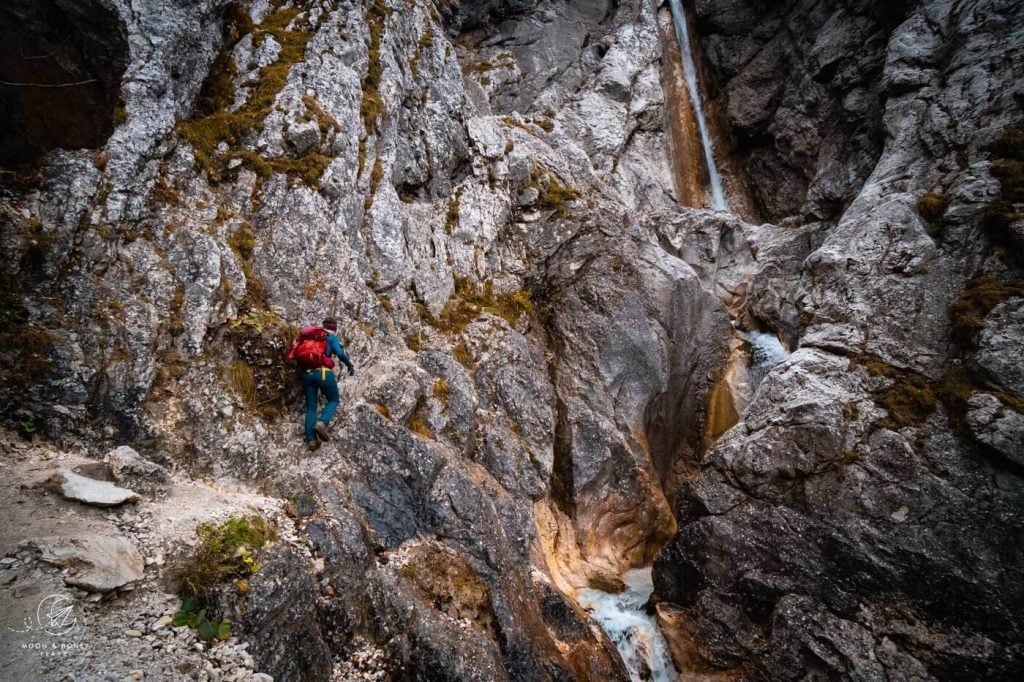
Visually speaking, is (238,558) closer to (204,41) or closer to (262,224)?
(262,224)

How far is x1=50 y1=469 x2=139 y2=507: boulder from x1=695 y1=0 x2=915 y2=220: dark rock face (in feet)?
92.1

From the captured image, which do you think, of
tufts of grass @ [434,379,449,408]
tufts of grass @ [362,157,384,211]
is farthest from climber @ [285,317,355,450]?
tufts of grass @ [362,157,384,211]

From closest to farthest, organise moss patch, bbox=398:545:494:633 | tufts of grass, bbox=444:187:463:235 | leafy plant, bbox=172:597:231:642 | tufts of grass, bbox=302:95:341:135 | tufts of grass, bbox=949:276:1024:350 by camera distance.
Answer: leafy plant, bbox=172:597:231:642 < moss patch, bbox=398:545:494:633 < tufts of grass, bbox=949:276:1024:350 < tufts of grass, bbox=302:95:341:135 < tufts of grass, bbox=444:187:463:235

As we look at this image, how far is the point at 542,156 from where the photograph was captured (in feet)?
66.4

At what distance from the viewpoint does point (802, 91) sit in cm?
2609

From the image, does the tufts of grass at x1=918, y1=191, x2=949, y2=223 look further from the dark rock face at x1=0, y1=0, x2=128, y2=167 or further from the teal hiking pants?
the dark rock face at x1=0, y1=0, x2=128, y2=167

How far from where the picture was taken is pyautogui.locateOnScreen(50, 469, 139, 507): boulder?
20.6ft

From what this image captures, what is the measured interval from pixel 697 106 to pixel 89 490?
35228 mm

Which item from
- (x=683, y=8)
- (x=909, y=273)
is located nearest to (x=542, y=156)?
(x=909, y=273)

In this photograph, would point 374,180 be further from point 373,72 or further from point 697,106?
point 697,106

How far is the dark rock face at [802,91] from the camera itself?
22.8m

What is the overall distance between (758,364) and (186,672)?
19.3 m

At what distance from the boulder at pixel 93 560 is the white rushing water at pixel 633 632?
10304 millimetres

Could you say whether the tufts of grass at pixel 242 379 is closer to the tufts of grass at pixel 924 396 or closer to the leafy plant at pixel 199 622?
the leafy plant at pixel 199 622
